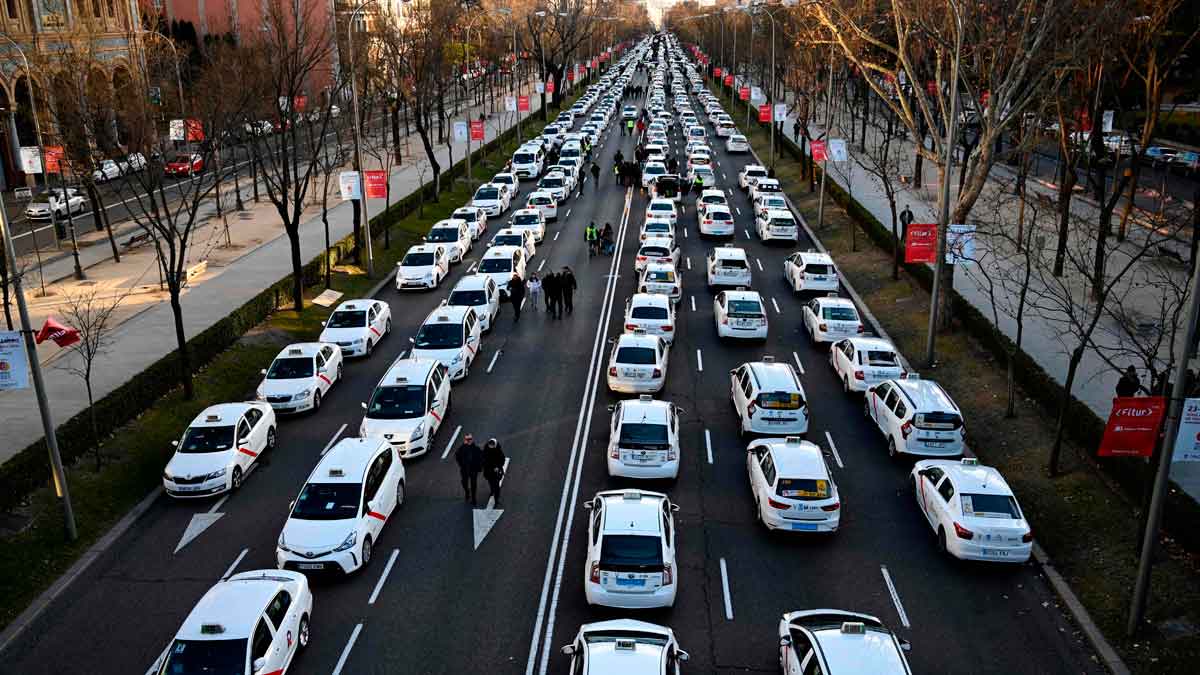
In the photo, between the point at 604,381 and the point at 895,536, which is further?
the point at 604,381

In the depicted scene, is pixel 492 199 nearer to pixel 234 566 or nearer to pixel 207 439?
pixel 207 439

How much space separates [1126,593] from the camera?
52.2ft

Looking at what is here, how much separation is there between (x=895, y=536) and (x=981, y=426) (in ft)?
20.0

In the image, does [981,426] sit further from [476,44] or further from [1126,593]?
[476,44]

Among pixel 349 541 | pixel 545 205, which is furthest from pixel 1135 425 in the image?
pixel 545 205

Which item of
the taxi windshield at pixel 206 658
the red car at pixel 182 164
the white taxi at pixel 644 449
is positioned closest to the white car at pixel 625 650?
the taxi windshield at pixel 206 658

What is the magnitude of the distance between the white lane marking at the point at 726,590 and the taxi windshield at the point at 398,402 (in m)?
8.35

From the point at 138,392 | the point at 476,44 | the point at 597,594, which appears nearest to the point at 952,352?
the point at 597,594

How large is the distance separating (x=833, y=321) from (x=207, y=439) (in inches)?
700

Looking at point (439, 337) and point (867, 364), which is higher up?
point (439, 337)

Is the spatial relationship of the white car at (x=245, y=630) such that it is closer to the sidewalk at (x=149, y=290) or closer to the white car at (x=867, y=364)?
the sidewalk at (x=149, y=290)

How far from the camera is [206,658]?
12758 mm

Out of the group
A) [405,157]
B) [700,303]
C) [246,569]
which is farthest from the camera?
[405,157]

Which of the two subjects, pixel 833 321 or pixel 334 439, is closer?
pixel 334 439
